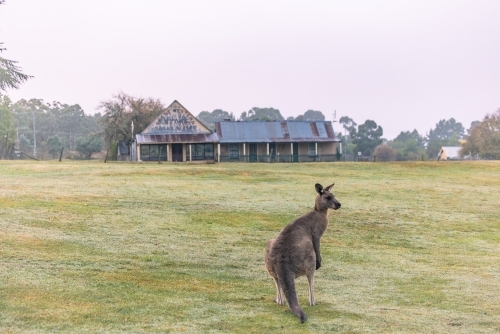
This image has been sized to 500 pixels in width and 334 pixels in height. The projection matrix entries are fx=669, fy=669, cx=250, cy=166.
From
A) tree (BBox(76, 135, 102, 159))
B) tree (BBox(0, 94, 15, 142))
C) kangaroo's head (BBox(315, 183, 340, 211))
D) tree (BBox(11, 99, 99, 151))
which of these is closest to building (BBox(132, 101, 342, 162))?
tree (BBox(0, 94, 15, 142))

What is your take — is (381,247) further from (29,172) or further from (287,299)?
(29,172)

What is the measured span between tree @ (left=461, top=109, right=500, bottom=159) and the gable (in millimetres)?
38218

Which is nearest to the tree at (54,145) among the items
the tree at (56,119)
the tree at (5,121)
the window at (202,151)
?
the tree at (5,121)

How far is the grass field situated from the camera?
9.73m

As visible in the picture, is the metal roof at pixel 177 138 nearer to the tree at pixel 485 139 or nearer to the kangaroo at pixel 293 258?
the tree at pixel 485 139

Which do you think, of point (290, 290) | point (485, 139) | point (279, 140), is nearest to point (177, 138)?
point (279, 140)

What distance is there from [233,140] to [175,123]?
632cm

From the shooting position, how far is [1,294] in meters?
10.6

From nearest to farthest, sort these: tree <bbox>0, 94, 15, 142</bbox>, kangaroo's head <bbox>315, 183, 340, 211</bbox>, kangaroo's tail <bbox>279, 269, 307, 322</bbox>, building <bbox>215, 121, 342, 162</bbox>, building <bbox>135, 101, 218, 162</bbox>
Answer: kangaroo's tail <bbox>279, 269, 307, 322</bbox>, kangaroo's head <bbox>315, 183, 340, 211</bbox>, building <bbox>135, 101, 218, 162</bbox>, building <bbox>215, 121, 342, 162</bbox>, tree <bbox>0, 94, 15, 142</bbox>

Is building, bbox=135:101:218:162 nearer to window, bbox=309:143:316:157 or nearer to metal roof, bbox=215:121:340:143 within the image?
metal roof, bbox=215:121:340:143

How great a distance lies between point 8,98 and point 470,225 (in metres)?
75.9

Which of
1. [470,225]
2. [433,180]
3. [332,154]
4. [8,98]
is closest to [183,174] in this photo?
[433,180]

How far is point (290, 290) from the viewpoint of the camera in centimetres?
969

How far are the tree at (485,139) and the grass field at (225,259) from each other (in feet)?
182
